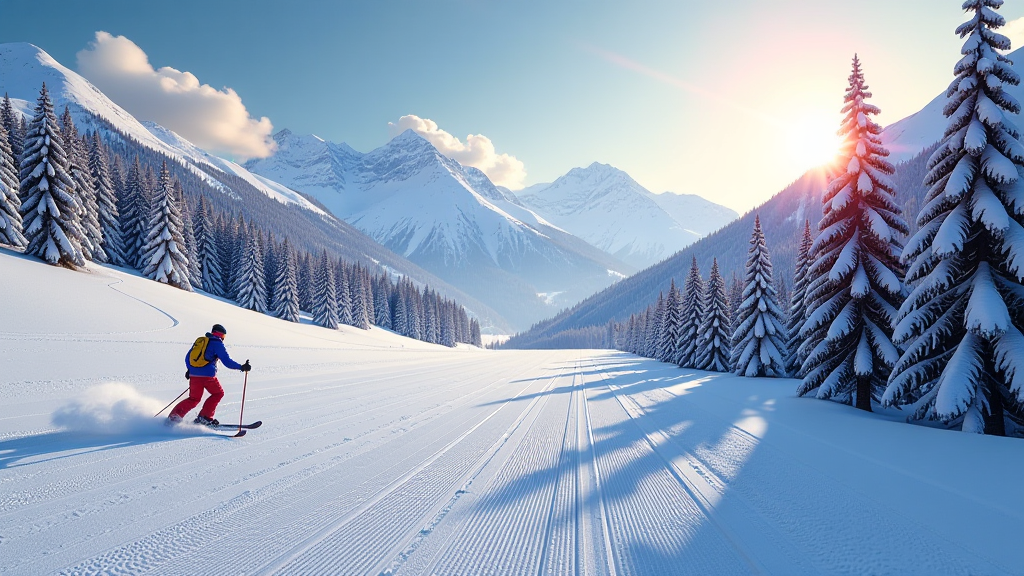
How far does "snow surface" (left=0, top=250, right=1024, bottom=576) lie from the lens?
3.25 m

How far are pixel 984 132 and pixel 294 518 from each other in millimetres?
14355

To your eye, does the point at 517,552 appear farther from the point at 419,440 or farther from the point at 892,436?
the point at 892,436

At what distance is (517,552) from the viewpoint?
11.1 feet

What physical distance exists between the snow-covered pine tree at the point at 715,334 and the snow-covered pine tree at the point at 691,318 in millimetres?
1597

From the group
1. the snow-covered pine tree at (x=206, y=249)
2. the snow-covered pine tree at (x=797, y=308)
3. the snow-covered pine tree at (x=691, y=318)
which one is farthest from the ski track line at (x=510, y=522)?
the snow-covered pine tree at (x=206, y=249)

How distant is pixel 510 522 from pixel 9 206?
4433 centimetres

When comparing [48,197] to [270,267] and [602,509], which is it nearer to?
[270,267]

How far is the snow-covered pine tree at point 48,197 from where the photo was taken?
27938mm

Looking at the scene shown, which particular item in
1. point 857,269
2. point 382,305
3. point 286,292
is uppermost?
point 382,305

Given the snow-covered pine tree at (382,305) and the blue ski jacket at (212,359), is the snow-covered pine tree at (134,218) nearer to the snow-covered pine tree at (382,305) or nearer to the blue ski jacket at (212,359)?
the snow-covered pine tree at (382,305)

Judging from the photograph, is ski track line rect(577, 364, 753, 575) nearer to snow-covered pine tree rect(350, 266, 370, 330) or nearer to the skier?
the skier

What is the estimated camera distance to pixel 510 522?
12.7 feet

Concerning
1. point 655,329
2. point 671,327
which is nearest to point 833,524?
point 671,327

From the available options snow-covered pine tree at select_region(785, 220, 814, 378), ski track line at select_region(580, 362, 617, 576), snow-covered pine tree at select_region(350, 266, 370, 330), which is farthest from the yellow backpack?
snow-covered pine tree at select_region(350, 266, 370, 330)
